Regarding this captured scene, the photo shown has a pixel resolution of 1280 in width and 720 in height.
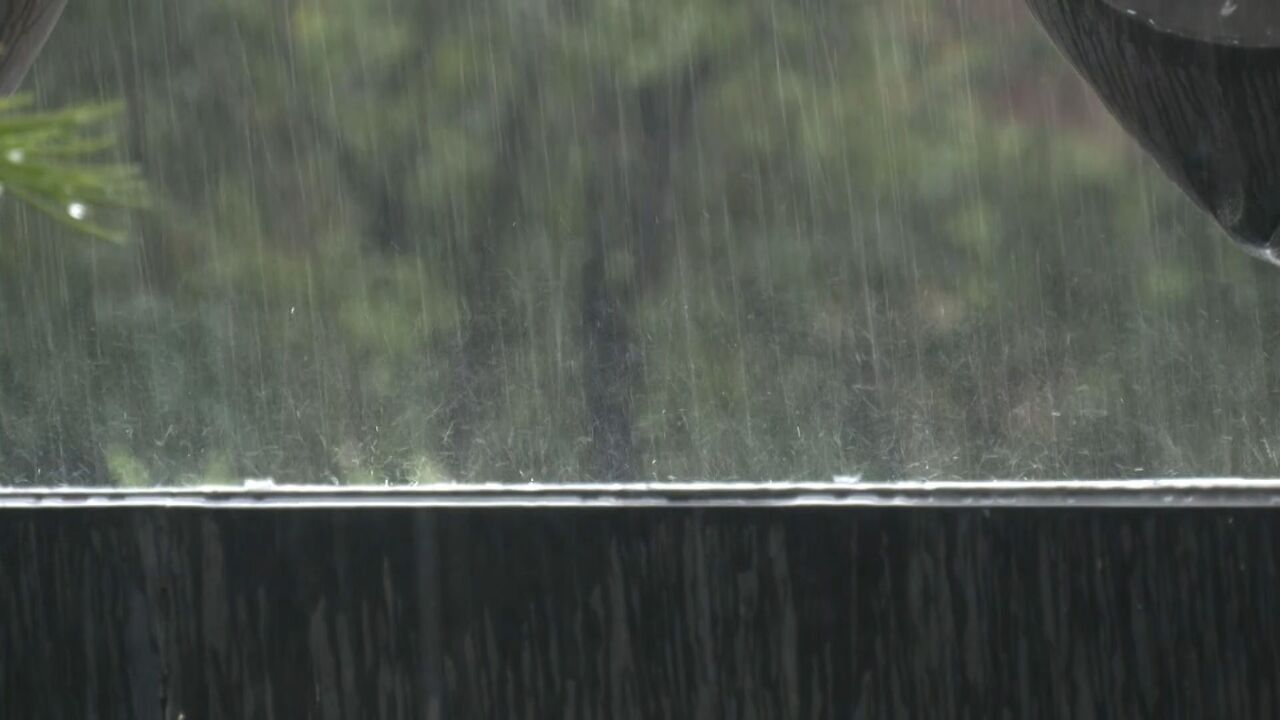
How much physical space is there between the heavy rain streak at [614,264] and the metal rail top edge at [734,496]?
3.84 meters

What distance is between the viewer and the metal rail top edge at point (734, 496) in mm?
953

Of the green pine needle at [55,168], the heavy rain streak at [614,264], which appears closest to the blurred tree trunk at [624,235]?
the heavy rain streak at [614,264]

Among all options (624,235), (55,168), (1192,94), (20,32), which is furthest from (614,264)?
(55,168)

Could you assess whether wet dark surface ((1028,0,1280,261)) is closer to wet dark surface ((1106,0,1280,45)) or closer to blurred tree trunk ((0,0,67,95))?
wet dark surface ((1106,0,1280,45))

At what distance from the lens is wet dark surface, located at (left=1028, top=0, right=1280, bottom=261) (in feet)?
3.56
